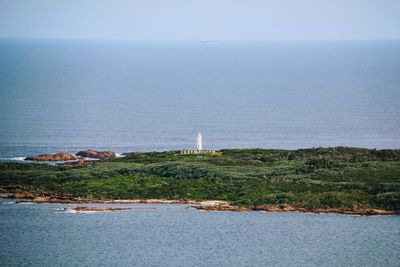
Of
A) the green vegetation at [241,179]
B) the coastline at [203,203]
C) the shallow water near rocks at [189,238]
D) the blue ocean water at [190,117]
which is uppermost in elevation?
the green vegetation at [241,179]

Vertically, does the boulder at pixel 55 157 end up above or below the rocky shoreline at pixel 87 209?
below

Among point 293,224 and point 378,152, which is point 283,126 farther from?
point 293,224

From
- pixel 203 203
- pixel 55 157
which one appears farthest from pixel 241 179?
pixel 55 157

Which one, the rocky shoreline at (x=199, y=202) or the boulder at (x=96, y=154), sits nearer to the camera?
the rocky shoreline at (x=199, y=202)

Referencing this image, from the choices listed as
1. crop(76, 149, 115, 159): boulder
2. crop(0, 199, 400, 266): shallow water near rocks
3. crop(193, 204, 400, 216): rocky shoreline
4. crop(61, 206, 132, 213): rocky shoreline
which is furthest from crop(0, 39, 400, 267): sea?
crop(76, 149, 115, 159): boulder

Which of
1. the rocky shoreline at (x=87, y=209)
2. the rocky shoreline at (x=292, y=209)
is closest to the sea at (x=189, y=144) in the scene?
the rocky shoreline at (x=87, y=209)

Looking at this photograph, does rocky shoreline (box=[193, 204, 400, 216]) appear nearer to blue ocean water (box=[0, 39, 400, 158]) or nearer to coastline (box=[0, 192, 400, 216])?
coastline (box=[0, 192, 400, 216])

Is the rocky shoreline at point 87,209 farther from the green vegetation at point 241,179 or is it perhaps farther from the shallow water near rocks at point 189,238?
the green vegetation at point 241,179
